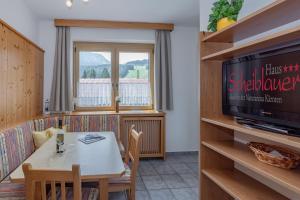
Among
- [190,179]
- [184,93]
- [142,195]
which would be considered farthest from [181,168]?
[184,93]

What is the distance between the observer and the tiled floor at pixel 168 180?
287 cm

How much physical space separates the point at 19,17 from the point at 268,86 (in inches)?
127

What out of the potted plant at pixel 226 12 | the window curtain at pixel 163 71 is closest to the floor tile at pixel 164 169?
the window curtain at pixel 163 71

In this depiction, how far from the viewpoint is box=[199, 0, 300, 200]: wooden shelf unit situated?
127cm

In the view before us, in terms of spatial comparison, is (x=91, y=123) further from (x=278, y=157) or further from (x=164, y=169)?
(x=278, y=157)

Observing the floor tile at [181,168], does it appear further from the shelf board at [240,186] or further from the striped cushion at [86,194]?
the striped cushion at [86,194]

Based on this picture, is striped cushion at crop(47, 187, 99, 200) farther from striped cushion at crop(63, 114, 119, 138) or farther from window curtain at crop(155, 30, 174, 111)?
window curtain at crop(155, 30, 174, 111)

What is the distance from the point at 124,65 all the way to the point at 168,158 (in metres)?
1.89

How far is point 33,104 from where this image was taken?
3.75 metres

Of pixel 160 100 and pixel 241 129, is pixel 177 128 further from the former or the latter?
pixel 241 129

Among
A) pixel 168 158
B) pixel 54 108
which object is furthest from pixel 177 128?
pixel 54 108

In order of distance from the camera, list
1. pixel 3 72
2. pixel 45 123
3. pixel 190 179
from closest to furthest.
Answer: pixel 3 72 < pixel 190 179 < pixel 45 123

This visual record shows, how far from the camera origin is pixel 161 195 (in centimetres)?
288

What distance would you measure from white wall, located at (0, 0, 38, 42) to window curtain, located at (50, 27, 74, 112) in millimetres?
407
